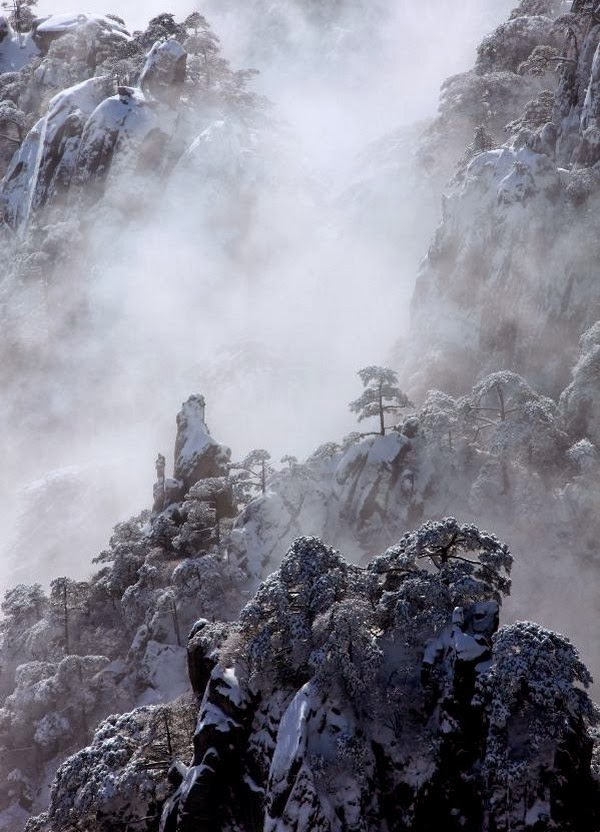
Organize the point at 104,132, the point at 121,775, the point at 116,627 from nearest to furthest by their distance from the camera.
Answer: the point at 121,775 → the point at 116,627 → the point at 104,132

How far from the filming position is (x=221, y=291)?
86188 millimetres

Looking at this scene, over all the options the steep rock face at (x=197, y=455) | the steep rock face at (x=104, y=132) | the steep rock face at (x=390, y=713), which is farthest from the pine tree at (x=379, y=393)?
the steep rock face at (x=104, y=132)

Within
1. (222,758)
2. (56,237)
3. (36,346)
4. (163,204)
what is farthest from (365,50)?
(222,758)

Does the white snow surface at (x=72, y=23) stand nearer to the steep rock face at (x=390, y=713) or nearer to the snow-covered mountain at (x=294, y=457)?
the snow-covered mountain at (x=294, y=457)

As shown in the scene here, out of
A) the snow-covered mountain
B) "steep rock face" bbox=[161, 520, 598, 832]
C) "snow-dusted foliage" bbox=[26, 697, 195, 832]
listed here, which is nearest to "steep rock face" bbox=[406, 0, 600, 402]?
the snow-covered mountain

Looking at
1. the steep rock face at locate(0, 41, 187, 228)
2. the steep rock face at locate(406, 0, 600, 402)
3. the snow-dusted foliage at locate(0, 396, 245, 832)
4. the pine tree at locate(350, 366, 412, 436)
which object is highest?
the steep rock face at locate(0, 41, 187, 228)

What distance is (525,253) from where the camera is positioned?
4844cm

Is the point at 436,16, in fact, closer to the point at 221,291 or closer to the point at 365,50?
the point at 365,50

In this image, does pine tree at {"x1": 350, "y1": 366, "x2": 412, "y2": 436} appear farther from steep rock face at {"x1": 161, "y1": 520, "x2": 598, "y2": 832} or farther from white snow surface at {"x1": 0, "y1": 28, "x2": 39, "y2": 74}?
white snow surface at {"x1": 0, "y1": 28, "x2": 39, "y2": 74}

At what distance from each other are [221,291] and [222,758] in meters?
71.7

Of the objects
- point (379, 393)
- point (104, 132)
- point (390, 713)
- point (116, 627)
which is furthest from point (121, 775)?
point (104, 132)

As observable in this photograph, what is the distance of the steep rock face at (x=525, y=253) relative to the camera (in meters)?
46.5

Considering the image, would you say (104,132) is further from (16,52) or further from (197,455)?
(197,455)

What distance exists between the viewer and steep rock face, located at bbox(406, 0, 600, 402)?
46531 millimetres
